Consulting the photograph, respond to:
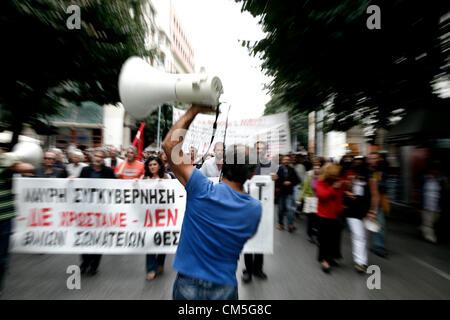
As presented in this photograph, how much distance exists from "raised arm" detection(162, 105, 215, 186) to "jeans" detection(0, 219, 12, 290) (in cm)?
244

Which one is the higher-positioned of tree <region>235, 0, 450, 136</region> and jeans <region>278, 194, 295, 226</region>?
tree <region>235, 0, 450, 136</region>

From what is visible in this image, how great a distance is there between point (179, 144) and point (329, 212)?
3251mm

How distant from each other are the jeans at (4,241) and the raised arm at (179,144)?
244 centimetres

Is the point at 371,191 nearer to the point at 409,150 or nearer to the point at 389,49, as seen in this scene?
the point at 389,49

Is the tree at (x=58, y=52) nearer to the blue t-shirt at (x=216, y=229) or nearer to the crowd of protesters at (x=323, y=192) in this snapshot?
the crowd of protesters at (x=323, y=192)

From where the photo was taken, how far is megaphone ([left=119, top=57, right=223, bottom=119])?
1246mm

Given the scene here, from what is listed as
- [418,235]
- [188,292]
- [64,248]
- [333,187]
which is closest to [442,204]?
[418,235]

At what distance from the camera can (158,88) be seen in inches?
53.1

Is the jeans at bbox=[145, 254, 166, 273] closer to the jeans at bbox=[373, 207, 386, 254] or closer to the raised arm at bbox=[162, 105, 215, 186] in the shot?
the raised arm at bbox=[162, 105, 215, 186]

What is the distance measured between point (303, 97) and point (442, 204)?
12.4 feet

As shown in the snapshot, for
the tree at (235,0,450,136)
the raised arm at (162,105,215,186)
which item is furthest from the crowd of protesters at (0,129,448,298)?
the tree at (235,0,450,136)

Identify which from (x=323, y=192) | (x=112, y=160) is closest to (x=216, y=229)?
(x=323, y=192)

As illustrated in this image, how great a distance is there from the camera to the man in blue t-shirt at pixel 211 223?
1.42 metres

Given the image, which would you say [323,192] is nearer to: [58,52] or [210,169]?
[210,169]
